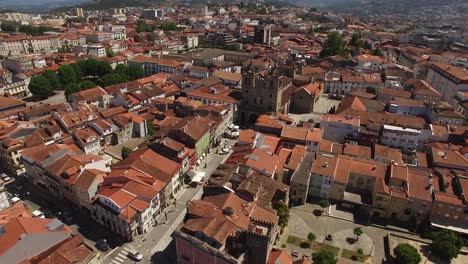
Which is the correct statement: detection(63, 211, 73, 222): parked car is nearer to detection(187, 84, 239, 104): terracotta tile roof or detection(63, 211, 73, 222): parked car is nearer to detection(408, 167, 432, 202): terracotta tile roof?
detection(187, 84, 239, 104): terracotta tile roof

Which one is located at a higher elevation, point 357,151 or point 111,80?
point 111,80

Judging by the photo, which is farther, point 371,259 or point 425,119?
point 425,119

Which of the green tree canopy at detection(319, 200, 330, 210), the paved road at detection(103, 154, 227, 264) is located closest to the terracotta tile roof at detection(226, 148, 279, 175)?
the green tree canopy at detection(319, 200, 330, 210)

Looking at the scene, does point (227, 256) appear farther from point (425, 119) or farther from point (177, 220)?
point (425, 119)

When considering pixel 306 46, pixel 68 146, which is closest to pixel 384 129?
pixel 68 146

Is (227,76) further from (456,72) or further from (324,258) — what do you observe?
(324,258)

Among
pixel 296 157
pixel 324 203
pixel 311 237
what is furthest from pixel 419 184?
pixel 311 237
